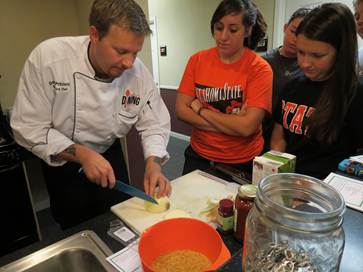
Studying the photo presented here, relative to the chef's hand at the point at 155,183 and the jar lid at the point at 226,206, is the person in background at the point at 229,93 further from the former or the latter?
the jar lid at the point at 226,206

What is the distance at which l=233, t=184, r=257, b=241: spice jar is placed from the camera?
69 centimetres

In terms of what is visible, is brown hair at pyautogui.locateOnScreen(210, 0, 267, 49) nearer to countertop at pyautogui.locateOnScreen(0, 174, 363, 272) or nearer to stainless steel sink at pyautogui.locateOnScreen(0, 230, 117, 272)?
countertop at pyautogui.locateOnScreen(0, 174, 363, 272)

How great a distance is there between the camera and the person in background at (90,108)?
929 millimetres

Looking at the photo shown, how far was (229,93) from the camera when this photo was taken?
4.28 ft

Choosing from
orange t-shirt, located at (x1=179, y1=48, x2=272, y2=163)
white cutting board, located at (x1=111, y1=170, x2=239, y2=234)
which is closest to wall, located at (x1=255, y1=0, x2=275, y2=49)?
orange t-shirt, located at (x1=179, y1=48, x2=272, y2=163)

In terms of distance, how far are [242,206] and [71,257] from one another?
0.50m

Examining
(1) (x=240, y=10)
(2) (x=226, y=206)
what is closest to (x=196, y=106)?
(1) (x=240, y=10)

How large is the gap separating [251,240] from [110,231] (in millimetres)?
494

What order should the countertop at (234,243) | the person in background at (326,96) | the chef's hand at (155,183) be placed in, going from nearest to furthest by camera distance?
the countertop at (234,243) < the chef's hand at (155,183) < the person in background at (326,96)

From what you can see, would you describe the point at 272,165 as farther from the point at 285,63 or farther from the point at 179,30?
the point at 179,30

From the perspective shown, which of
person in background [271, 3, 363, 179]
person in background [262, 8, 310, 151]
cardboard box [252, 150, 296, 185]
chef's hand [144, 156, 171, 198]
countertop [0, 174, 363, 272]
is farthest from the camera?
person in background [262, 8, 310, 151]

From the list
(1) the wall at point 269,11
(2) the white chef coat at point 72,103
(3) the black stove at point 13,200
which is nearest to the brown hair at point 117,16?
(2) the white chef coat at point 72,103

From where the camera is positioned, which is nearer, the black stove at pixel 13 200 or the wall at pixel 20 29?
the black stove at pixel 13 200

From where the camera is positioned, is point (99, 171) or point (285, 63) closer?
point (99, 171)
